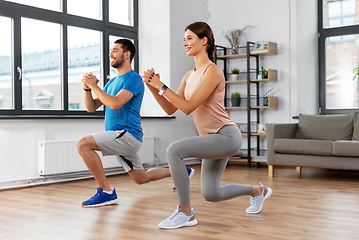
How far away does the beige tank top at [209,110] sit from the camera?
2500mm

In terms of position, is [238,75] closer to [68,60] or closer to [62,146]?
[68,60]

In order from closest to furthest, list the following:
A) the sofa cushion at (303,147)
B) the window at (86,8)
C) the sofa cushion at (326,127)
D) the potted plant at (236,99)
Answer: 1. the sofa cushion at (303,147)
2. the sofa cushion at (326,127)
3. the window at (86,8)
4. the potted plant at (236,99)

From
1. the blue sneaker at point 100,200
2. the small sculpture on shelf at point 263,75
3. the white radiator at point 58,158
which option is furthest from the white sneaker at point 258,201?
the small sculpture on shelf at point 263,75

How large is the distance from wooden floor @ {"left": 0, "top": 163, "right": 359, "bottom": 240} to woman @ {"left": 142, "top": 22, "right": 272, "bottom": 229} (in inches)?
7.9

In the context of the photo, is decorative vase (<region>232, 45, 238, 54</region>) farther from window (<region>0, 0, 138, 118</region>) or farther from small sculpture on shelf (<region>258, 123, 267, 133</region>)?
window (<region>0, 0, 138, 118</region>)

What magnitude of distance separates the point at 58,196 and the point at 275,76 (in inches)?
138

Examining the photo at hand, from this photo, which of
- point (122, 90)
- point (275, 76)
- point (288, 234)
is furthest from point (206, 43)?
point (275, 76)

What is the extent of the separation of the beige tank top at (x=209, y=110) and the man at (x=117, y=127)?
0.84 metres

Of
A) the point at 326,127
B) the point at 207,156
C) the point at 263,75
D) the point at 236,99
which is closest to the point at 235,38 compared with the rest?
the point at 263,75

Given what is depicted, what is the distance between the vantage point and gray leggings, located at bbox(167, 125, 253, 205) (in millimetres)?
2406

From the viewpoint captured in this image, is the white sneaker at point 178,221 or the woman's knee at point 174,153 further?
the white sneaker at point 178,221

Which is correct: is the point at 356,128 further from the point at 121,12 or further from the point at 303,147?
the point at 121,12

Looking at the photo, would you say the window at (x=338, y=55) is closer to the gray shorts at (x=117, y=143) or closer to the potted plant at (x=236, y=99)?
the potted plant at (x=236, y=99)

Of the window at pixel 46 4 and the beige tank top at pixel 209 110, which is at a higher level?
the window at pixel 46 4
